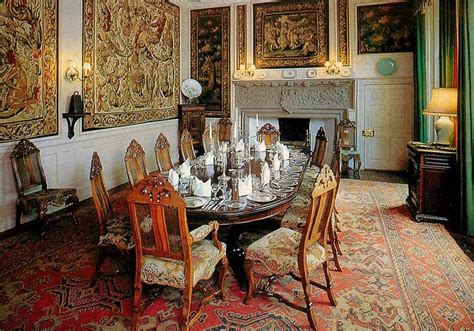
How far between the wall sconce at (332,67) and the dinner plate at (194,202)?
6.14m

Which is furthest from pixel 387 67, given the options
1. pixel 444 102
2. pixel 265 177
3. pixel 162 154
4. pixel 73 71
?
pixel 73 71

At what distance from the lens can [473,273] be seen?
3230mm

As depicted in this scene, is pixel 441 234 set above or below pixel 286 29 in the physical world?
below

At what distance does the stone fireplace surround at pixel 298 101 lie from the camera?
823 cm

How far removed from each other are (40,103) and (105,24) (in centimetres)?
196

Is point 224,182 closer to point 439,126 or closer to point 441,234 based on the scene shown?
point 441,234

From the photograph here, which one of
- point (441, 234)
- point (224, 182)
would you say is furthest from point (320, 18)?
point (224, 182)

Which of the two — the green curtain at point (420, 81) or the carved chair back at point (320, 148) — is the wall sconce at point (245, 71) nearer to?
the green curtain at point (420, 81)

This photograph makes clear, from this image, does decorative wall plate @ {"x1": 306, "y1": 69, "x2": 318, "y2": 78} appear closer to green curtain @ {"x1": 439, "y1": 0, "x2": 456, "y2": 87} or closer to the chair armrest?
green curtain @ {"x1": 439, "y1": 0, "x2": 456, "y2": 87}

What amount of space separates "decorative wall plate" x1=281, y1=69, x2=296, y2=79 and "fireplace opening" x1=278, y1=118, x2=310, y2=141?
103 centimetres

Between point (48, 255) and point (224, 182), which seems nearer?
point (224, 182)

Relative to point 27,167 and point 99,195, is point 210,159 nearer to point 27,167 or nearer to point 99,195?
point 99,195

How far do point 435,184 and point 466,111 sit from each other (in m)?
0.97

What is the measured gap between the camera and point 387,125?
805 cm
